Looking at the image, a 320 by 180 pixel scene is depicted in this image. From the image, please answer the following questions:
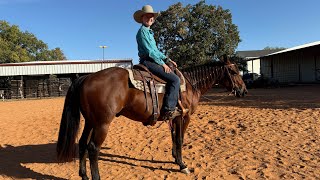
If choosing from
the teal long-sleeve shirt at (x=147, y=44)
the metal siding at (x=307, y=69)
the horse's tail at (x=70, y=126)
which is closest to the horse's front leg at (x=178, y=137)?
the teal long-sleeve shirt at (x=147, y=44)

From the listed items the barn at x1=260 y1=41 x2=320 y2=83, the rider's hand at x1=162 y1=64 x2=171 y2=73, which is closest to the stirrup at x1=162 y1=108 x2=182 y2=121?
the rider's hand at x1=162 y1=64 x2=171 y2=73

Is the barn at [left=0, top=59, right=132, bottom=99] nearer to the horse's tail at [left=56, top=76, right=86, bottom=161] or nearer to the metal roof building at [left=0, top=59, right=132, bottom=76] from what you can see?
the metal roof building at [left=0, top=59, right=132, bottom=76]

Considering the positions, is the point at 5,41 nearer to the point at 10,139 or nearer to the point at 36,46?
the point at 36,46

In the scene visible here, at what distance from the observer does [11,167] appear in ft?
19.6

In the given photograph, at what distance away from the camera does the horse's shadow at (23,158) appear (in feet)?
18.1

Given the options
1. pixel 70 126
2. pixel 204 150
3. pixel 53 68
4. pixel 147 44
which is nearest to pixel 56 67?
pixel 53 68

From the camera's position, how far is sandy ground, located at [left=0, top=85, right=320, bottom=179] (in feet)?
17.1

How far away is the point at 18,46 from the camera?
53.8 m

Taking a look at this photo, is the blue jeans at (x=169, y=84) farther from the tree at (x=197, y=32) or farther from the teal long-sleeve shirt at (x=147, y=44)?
the tree at (x=197, y=32)

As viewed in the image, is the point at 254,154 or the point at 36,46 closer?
the point at 254,154

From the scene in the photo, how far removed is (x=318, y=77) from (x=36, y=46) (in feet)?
175

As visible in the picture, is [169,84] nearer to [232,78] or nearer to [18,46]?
[232,78]

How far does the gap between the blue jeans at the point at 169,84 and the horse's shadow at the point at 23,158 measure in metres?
2.47

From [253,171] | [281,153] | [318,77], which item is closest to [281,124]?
[281,153]
